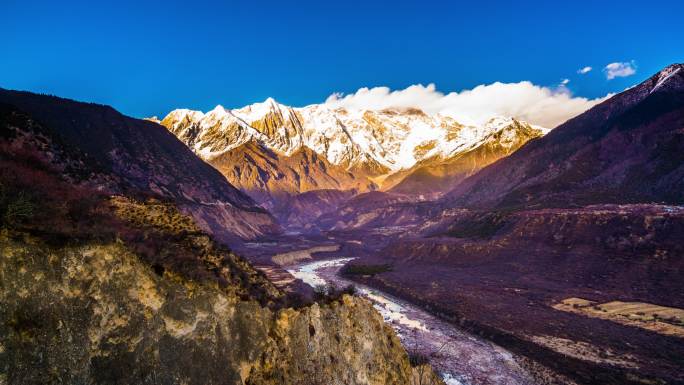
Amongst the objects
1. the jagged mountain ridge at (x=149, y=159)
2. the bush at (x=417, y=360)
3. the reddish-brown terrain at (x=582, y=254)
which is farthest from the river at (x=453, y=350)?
the jagged mountain ridge at (x=149, y=159)

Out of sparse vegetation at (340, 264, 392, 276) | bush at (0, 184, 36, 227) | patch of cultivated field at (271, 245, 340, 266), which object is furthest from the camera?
patch of cultivated field at (271, 245, 340, 266)

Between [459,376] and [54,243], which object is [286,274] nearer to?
[459,376]

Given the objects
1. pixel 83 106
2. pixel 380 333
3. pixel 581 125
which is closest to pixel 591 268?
pixel 380 333

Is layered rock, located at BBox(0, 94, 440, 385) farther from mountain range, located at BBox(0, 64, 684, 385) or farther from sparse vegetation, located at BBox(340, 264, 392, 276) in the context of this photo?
sparse vegetation, located at BBox(340, 264, 392, 276)

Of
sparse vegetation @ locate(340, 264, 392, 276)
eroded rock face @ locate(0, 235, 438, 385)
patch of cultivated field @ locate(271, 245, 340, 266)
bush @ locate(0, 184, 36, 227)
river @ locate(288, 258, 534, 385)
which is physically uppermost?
bush @ locate(0, 184, 36, 227)

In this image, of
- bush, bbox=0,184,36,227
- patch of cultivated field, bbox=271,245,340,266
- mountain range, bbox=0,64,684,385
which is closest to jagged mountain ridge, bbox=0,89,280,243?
mountain range, bbox=0,64,684,385
